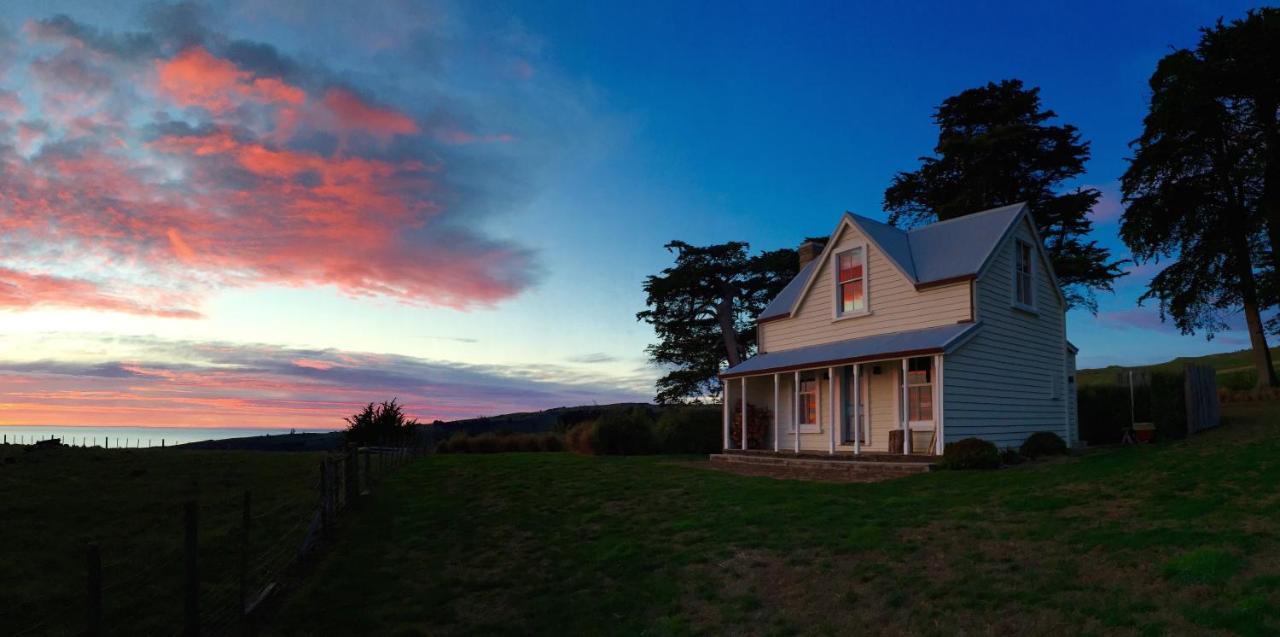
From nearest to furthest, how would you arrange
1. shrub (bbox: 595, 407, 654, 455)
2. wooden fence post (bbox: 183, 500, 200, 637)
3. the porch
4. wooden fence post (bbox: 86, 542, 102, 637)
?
wooden fence post (bbox: 86, 542, 102, 637) → wooden fence post (bbox: 183, 500, 200, 637) → the porch → shrub (bbox: 595, 407, 654, 455)

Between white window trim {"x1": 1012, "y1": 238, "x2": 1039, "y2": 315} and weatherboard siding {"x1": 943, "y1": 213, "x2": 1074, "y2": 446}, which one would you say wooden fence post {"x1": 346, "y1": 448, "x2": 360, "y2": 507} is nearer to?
weatherboard siding {"x1": 943, "y1": 213, "x2": 1074, "y2": 446}

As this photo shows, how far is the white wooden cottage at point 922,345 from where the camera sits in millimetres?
21078

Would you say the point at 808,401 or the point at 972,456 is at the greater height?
the point at 808,401

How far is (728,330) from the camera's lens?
1783 inches

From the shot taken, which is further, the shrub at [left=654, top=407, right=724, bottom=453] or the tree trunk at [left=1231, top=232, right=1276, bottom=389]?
the shrub at [left=654, top=407, right=724, bottom=453]

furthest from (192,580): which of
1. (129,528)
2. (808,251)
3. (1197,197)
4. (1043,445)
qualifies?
(1197,197)

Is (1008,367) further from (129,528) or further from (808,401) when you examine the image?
(129,528)

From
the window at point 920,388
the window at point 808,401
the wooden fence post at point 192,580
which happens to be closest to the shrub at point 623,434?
the window at point 808,401

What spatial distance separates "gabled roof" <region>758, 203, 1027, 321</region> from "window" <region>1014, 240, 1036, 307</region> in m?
1.14

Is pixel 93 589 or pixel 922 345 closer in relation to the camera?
pixel 93 589

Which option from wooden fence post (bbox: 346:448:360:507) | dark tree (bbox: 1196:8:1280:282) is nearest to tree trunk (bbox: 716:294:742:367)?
dark tree (bbox: 1196:8:1280:282)

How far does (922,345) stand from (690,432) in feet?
48.3

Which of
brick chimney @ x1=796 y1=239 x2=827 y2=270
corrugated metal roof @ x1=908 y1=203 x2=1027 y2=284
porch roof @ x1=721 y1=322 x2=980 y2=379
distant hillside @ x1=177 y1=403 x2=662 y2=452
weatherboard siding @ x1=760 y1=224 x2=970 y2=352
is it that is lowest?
distant hillside @ x1=177 y1=403 x2=662 y2=452

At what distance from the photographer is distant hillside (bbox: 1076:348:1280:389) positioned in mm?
33638
